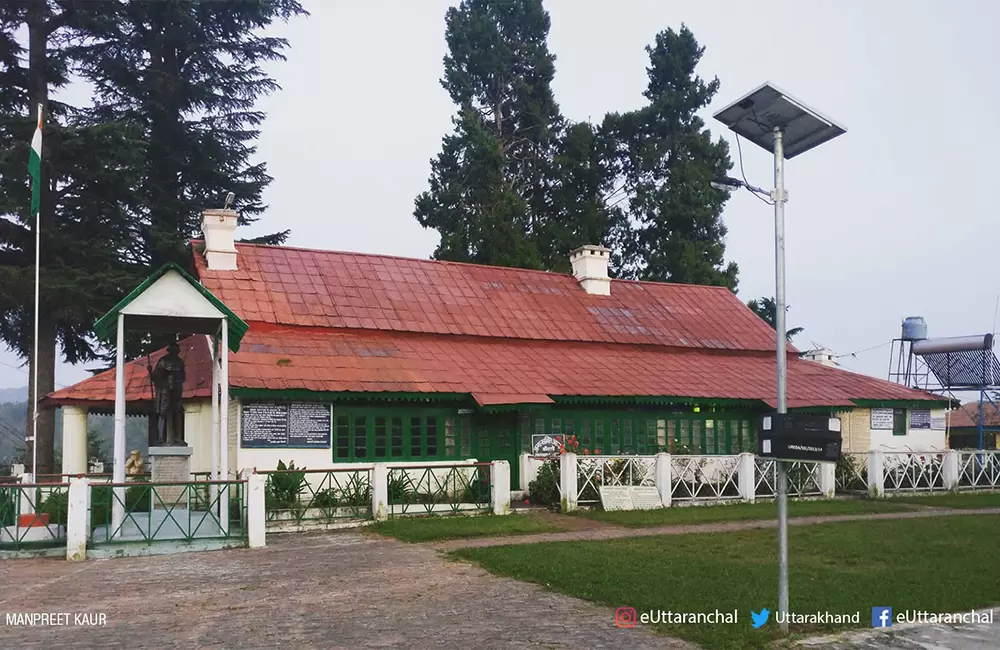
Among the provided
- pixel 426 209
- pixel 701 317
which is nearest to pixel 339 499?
pixel 701 317

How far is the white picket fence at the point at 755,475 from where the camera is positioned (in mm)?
18625

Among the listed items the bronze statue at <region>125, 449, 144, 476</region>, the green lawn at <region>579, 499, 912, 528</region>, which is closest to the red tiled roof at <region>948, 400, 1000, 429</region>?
the green lawn at <region>579, 499, 912, 528</region>

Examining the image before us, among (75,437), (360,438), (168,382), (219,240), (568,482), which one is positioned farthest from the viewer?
(219,240)

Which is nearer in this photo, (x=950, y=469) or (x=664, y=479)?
(x=664, y=479)

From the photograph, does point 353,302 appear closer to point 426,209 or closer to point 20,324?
point 20,324

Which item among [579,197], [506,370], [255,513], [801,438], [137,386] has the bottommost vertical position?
[255,513]

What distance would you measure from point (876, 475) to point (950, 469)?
272 cm

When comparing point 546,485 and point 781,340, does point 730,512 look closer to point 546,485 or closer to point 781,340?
point 546,485

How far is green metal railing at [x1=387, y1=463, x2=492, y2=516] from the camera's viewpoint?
56.3 ft

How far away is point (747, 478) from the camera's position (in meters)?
20.0

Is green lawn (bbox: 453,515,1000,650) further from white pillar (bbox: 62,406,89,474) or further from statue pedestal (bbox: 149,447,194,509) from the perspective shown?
white pillar (bbox: 62,406,89,474)

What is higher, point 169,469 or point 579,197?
point 579,197

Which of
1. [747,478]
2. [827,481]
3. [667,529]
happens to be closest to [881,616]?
[667,529]

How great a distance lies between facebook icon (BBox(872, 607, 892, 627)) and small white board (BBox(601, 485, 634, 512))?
9.64 meters
